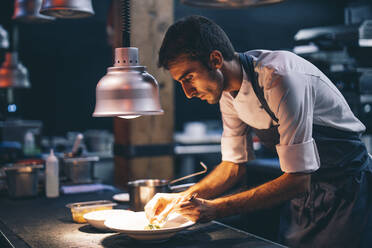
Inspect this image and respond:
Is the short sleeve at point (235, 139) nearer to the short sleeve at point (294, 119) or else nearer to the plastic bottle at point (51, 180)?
the short sleeve at point (294, 119)

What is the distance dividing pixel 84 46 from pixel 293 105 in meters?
6.30

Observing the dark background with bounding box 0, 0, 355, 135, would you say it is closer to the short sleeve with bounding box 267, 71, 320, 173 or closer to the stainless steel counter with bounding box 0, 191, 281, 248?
the stainless steel counter with bounding box 0, 191, 281, 248

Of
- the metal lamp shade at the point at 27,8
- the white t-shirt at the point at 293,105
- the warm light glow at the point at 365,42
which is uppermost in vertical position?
the metal lamp shade at the point at 27,8

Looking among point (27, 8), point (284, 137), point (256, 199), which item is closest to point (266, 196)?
point (256, 199)

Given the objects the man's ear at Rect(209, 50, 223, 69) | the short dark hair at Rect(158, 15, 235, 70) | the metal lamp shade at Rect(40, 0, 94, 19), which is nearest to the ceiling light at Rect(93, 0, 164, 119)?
the short dark hair at Rect(158, 15, 235, 70)

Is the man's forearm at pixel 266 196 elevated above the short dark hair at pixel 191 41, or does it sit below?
below

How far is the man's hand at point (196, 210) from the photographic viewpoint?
1.76 m

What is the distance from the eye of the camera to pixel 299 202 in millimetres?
2193

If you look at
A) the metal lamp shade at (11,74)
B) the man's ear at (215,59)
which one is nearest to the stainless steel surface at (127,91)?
the man's ear at (215,59)

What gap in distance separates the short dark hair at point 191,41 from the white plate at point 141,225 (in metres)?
0.66

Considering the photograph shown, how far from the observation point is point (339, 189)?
79.8 inches

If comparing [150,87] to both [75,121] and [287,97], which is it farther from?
[75,121]

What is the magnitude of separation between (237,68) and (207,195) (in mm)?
643

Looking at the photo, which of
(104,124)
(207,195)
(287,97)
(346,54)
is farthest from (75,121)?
(287,97)
